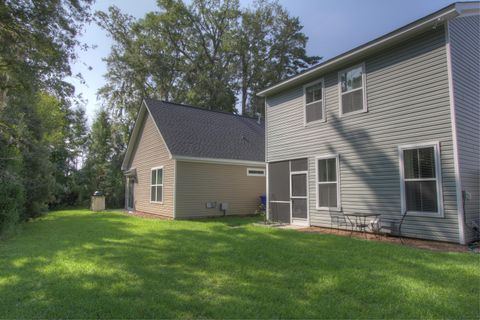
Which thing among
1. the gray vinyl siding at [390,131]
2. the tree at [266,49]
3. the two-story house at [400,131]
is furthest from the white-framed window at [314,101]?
the tree at [266,49]

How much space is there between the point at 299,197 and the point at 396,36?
17.6 feet

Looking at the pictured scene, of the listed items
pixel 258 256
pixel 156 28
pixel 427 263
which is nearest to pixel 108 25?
pixel 156 28

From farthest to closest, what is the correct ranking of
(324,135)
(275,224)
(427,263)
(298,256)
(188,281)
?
(275,224)
(324,135)
(298,256)
(427,263)
(188,281)

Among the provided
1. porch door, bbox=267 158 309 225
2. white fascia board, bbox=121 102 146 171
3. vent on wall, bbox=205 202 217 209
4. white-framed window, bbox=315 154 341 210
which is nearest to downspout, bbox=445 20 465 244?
white-framed window, bbox=315 154 341 210

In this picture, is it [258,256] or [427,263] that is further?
[258,256]

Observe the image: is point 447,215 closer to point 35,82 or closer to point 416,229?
point 416,229

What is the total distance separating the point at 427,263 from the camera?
496cm

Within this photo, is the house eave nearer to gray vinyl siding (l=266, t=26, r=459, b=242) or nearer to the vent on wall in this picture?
the vent on wall

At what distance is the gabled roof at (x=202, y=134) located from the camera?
13367 millimetres

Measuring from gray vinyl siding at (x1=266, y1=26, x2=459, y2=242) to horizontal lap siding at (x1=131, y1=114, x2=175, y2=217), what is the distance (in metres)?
6.36

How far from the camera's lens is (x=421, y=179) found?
270 inches

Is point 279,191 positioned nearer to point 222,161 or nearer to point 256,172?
point 222,161

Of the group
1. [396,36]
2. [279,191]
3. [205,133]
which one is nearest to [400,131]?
[396,36]

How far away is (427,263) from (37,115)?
1509 centimetres
